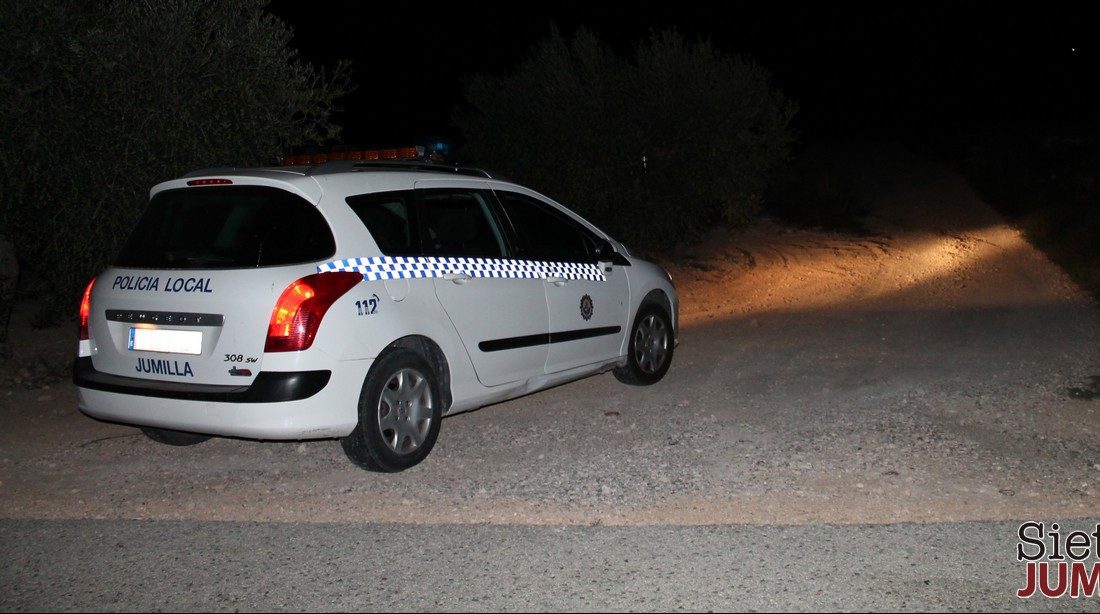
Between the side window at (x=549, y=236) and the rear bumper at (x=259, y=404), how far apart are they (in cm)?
182

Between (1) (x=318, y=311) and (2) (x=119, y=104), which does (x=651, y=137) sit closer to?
(2) (x=119, y=104)

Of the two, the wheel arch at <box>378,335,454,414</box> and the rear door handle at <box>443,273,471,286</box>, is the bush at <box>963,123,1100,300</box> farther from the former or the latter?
the wheel arch at <box>378,335,454,414</box>

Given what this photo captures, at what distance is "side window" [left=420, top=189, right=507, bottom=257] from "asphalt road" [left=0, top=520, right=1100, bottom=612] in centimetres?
197

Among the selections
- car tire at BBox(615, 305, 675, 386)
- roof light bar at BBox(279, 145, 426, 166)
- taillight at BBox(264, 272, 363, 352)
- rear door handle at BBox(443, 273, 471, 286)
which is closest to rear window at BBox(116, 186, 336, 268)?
taillight at BBox(264, 272, 363, 352)

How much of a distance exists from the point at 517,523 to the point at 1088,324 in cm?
772

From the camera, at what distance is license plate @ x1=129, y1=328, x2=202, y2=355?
545cm

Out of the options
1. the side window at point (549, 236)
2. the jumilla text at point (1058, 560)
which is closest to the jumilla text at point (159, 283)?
the side window at point (549, 236)

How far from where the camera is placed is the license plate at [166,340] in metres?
5.45

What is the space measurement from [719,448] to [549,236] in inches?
106

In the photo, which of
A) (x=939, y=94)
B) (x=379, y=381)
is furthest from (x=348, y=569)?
(x=939, y=94)

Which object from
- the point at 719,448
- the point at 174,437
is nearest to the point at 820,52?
the point at 719,448

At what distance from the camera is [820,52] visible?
63344 millimetres

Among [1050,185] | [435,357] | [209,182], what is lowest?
[435,357]

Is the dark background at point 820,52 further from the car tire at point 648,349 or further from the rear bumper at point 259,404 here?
the rear bumper at point 259,404
